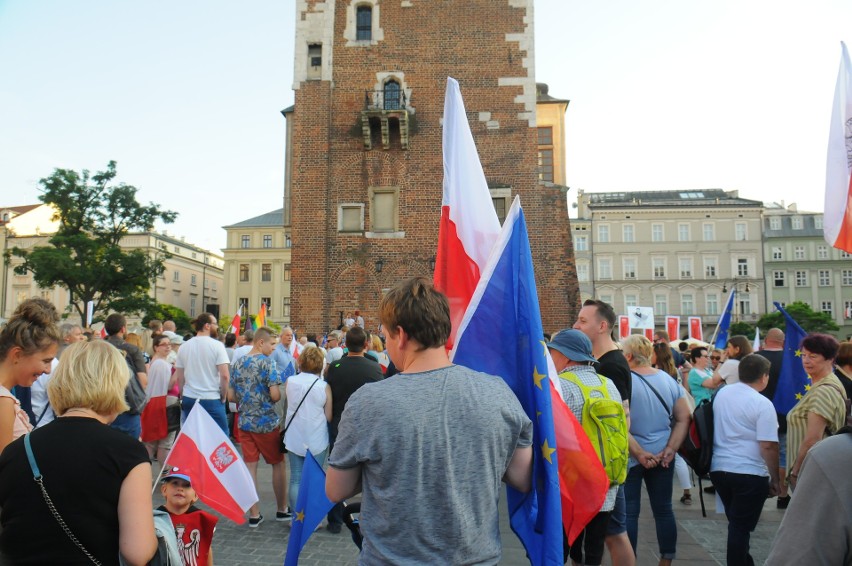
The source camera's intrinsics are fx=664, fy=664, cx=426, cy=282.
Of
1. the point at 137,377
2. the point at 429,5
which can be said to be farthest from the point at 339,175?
the point at 137,377

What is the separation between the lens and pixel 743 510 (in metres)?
4.92

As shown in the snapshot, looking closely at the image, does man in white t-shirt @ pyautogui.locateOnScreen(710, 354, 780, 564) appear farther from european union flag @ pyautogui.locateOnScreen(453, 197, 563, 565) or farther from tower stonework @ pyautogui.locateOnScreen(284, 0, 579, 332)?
tower stonework @ pyautogui.locateOnScreen(284, 0, 579, 332)

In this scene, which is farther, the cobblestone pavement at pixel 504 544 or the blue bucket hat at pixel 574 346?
the cobblestone pavement at pixel 504 544

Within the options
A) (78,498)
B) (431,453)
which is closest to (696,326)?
(431,453)

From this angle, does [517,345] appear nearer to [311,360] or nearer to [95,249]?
[311,360]

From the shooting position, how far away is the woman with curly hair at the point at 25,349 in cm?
330

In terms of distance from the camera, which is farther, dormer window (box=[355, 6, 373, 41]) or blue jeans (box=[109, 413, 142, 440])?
dormer window (box=[355, 6, 373, 41])

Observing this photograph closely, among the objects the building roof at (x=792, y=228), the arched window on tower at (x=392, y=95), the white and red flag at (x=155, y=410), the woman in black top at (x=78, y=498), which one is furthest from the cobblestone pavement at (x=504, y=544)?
the building roof at (x=792, y=228)

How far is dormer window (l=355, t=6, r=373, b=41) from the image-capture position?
22797 mm

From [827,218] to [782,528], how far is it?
5192 millimetres

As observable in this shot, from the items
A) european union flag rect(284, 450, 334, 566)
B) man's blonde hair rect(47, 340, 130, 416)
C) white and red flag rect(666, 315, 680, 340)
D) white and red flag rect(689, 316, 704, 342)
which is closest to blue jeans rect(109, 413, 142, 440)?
european union flag rect(284, 450, 334, 566)

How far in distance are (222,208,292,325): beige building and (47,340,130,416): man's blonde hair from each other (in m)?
71.1

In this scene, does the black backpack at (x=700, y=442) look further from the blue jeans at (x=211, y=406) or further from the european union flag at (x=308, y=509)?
the blue jeans at (x=211, y=406)

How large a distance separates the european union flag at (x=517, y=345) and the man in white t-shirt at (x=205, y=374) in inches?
222
